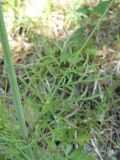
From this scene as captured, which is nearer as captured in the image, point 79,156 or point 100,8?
point 79,156

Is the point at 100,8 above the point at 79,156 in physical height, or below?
above

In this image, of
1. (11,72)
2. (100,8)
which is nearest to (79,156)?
(11,72)

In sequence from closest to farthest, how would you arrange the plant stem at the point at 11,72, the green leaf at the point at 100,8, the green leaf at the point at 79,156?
the plant stem at the point at 11,72 → the green leaf at the point at 79,156 → the green leaf at the point at 100,8

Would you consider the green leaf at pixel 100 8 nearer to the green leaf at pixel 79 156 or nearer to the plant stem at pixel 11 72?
the green leaf at pixel 79 156

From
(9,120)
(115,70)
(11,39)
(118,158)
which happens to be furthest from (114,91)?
(9,120)

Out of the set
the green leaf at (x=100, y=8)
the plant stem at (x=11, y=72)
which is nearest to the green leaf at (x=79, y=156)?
the plant stem at (x=11, y=72)

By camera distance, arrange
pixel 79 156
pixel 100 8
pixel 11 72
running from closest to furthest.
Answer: pixel 11 72 < pixel 79 156 < pixel 100 8

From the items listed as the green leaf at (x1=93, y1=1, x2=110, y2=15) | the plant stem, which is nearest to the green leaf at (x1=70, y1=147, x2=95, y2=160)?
the plant stem

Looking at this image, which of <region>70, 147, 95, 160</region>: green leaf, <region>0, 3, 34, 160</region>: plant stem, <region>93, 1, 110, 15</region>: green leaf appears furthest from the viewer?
<region>93, 1, 110, 15</region>: green leaf

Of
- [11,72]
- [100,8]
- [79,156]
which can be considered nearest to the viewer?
[11,72]

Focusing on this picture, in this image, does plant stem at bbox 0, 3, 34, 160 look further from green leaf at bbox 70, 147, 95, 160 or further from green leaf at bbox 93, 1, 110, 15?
green leaf at bbox 93, 1, 110, 15

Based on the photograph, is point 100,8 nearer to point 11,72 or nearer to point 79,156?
point 79,156

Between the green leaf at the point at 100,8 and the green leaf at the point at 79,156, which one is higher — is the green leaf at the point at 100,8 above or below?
above
